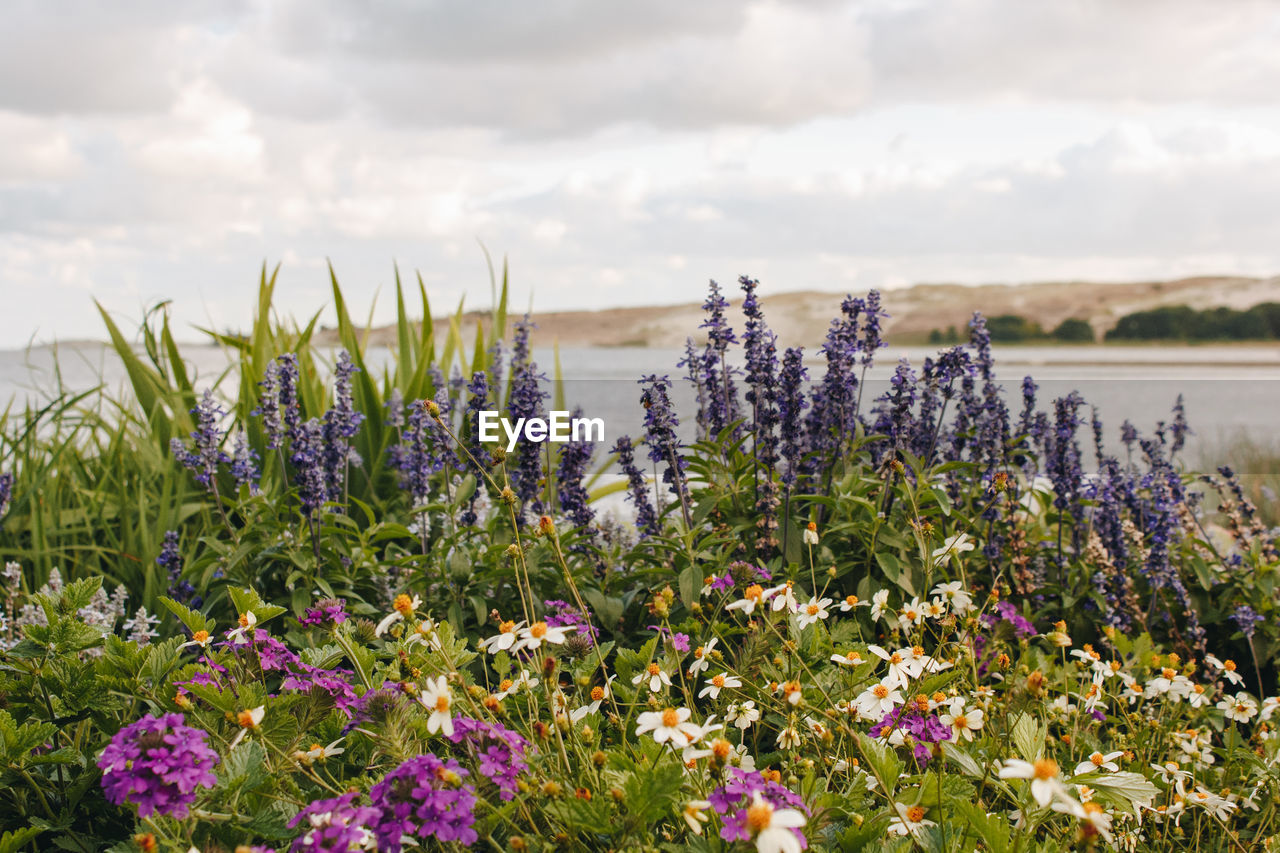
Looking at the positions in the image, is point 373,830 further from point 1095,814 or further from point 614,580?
point 614,580

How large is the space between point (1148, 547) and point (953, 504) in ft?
3.08

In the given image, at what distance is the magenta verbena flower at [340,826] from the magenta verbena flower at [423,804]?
23 millimetres

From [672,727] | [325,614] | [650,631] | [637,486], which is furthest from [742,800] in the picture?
[637,486]

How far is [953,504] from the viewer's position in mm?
3389

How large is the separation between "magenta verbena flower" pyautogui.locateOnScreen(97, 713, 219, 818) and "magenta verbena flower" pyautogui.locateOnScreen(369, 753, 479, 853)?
0.27 meters

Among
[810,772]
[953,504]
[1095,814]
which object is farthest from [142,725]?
[953,504]

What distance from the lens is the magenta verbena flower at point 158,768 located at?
131 cm

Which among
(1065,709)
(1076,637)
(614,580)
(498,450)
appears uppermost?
→ (498,450)

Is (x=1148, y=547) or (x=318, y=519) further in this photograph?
(x=1148, y=547)

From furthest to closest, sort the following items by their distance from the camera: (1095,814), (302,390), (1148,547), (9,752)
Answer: (302,390) → (1148,547) → (9,752) → (1095,814)

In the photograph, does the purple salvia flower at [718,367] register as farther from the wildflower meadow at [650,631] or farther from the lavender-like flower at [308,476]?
the lavender-like flower at [308,476]

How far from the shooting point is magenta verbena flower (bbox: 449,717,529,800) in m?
1.40

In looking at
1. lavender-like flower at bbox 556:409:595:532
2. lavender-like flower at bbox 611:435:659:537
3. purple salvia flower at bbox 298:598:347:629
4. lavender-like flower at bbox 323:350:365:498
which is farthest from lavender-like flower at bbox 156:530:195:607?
lavender-like flower at bbox 611:435:659:537

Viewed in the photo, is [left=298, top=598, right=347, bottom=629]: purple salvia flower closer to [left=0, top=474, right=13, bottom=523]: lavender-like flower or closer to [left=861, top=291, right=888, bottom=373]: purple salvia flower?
[left=861, top=291, right=888, bottom=373]: purple salvia flower
